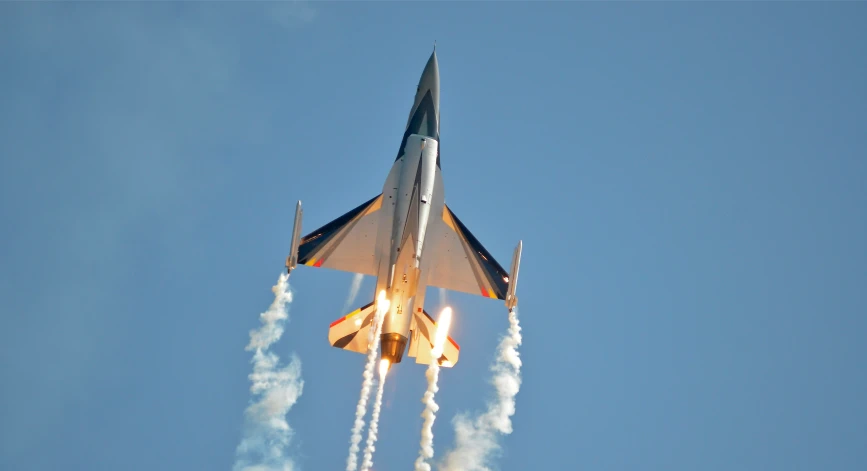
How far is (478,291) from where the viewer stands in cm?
3566

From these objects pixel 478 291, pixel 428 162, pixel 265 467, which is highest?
pixel 428 162

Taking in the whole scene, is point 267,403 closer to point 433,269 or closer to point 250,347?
point 250,347

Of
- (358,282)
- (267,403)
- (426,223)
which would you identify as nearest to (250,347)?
(267,403)

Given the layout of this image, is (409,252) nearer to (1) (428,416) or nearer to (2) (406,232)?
(2) (406,232)

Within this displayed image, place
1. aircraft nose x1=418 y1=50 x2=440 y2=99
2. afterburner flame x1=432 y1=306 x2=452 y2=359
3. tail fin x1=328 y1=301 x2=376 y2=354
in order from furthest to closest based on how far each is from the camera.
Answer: aircraft nose x1=418 y1=50 x2=440 y2=99 → afterburner flame x1=432 y1=306 x2=452 y2=359 → tail fin x1=328 y1=301 x2=376 y2=354

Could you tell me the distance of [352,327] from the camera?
112 ft

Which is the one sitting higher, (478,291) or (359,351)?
(478,291)

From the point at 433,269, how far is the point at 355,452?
663 centimetres

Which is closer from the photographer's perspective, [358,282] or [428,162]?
[428,162]

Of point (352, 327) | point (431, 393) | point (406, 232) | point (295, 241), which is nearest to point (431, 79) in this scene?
point (406, 232)

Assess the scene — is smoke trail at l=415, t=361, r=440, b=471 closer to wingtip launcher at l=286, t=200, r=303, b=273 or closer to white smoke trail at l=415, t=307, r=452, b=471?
white smoke trail at l=415, t=307, r=452, b=471

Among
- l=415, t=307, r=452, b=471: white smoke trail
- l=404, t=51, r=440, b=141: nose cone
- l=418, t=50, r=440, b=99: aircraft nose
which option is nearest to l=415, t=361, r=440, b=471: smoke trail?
l=415, t=307, r=452, b=471: white smoke trail

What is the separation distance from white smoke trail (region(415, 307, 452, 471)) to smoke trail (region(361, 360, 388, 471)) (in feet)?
4.68

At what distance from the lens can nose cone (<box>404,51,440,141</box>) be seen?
35938mm
